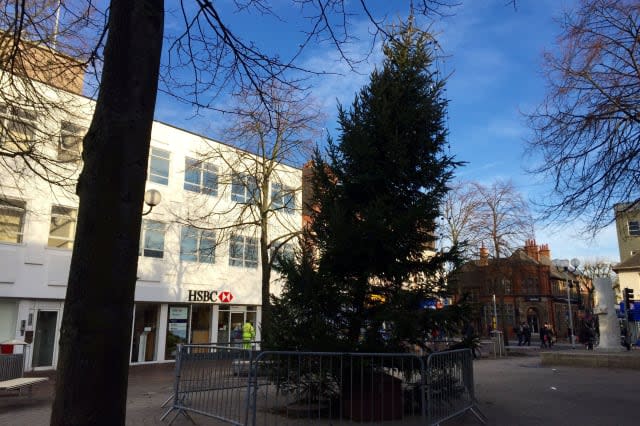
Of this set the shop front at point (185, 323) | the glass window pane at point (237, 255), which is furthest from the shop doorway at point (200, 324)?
the glass window pane at point (237, 255)

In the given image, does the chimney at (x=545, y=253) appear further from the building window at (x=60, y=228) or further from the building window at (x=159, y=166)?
the building window at (x=60, y=228)

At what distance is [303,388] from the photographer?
837 cm

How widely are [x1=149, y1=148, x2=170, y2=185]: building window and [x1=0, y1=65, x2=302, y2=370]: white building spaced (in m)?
0.05

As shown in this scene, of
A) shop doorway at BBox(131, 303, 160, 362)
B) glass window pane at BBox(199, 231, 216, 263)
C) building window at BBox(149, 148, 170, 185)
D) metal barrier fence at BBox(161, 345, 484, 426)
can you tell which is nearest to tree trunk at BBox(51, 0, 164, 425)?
metal barrier fence at BBox(161, 345, 484, 426)

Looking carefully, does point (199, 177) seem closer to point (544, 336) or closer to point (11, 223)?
point (11, 223)

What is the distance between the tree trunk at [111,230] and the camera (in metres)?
2.69

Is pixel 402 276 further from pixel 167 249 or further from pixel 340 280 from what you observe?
pixel 167 249

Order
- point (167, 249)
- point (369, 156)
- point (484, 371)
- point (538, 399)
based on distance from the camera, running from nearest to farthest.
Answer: point (369, 156), point (538, 399), point (484, 371), point (167, 249)

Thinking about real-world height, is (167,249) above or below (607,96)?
below

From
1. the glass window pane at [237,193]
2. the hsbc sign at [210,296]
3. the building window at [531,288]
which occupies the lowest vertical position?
the hsbc sign at [210,296]

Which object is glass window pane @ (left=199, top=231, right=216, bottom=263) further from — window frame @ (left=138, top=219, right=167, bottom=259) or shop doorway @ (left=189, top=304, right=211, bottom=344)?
shop doorway @ (left=189, top=304, right=211, bottom=344)

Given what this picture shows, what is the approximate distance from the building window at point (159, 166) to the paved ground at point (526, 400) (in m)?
10.9

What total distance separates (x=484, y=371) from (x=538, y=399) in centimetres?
743

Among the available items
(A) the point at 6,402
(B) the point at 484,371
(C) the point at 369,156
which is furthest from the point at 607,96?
(A) the point at 6,402
